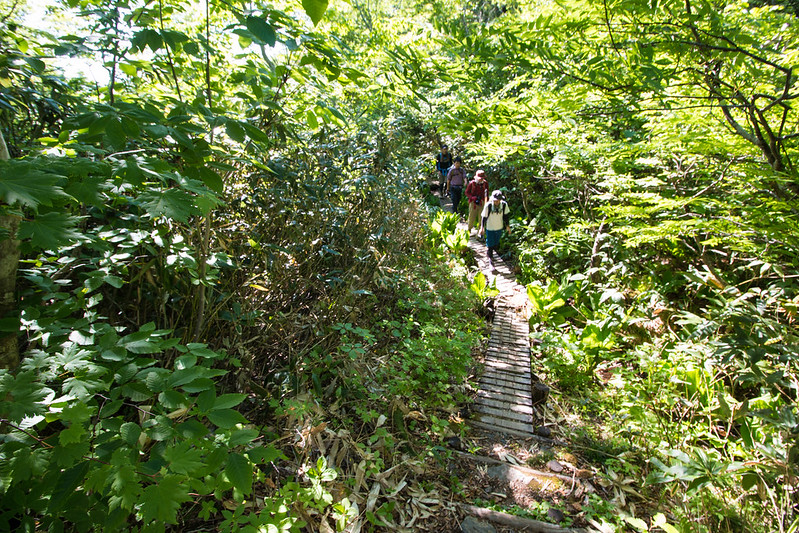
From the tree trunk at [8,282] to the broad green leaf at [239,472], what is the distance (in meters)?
0.97

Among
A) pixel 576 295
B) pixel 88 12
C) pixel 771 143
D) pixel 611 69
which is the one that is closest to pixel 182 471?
pixel 88 12

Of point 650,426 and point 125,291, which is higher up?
point 125,291

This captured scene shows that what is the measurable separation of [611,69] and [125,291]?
3.17 meters

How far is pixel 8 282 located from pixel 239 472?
114cm

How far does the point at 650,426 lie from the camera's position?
344 centimetres

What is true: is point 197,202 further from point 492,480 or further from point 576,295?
point 576,295

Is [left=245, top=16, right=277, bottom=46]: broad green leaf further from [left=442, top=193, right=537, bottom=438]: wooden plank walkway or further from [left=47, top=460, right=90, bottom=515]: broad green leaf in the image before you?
[left=442, top=193, right=537, bottom=438]: wooden plank walkway

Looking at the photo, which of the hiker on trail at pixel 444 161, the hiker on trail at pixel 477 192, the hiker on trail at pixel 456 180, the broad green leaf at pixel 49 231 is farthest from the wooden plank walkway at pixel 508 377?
the hiker on trail at pixel 444 161

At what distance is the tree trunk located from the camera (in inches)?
54.1

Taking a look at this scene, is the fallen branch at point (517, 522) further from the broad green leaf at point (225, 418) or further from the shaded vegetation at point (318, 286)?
the broad green leaf at point (225, 418)

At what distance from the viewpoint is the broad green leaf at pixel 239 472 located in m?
1.16

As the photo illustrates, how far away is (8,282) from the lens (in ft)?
4.69

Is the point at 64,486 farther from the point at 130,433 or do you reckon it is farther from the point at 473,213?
the point at 473,213

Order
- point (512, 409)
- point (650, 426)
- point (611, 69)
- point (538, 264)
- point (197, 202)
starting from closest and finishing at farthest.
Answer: point (197, 202), point (611, 69), point (650, 426), point (512, 409), point (538, 264)
